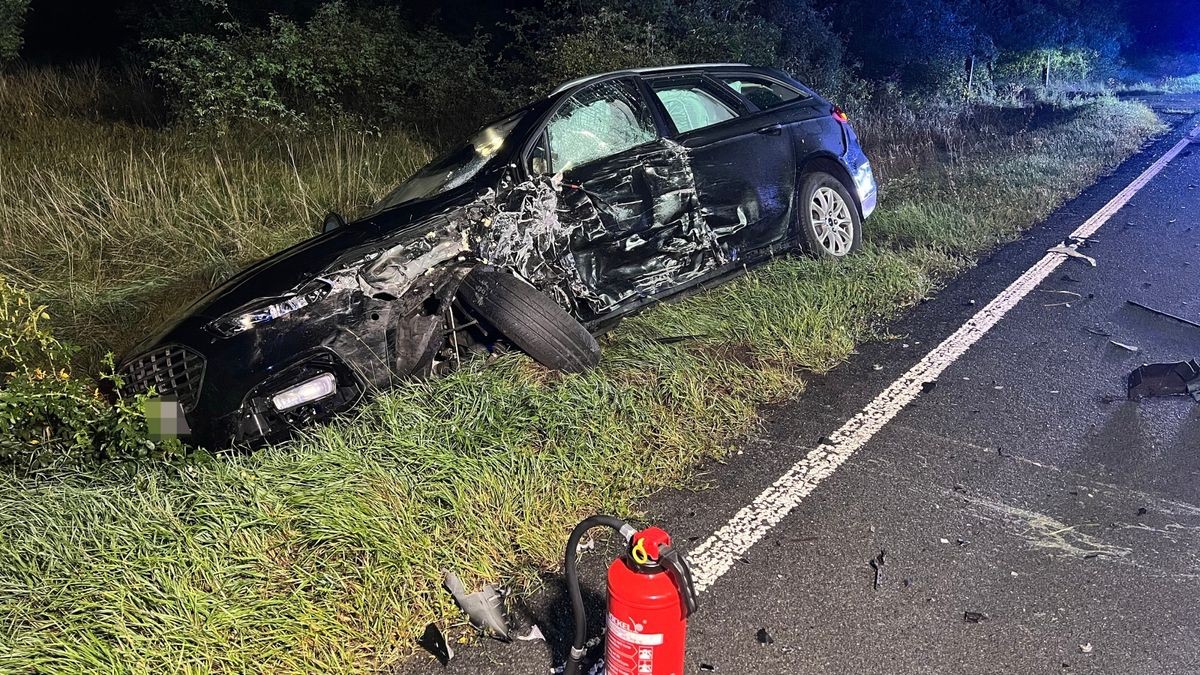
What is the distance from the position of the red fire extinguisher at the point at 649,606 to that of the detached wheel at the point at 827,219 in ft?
13.0

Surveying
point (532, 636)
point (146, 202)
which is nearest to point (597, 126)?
point (532, 636)

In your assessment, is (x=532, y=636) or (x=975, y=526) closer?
(x=532, y=636)

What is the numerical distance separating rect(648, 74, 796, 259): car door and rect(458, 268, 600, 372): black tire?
56.9 inches

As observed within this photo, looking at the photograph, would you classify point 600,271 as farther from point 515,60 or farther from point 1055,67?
point 1055,67

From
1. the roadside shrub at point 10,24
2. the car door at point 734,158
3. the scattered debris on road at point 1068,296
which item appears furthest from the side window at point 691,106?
the roadside shrub at point 10,24

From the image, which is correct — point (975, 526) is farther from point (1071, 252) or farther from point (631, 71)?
point (1071, 252)

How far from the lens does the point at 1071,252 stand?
21.7 ft

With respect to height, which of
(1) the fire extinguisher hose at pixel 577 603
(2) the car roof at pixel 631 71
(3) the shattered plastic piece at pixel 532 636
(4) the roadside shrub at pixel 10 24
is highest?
(4) the roadside shrub at pixel 10 24

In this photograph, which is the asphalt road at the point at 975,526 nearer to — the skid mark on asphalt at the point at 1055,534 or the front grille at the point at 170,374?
the skid mark on asphalt at the point at 1055,534

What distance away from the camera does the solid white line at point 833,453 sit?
310 centimetres

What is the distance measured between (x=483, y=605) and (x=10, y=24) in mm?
10166

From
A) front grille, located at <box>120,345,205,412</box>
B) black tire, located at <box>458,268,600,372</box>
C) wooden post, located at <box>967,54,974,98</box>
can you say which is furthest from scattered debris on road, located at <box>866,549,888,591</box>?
wooden post, located at <box>967,54,974,98</box>

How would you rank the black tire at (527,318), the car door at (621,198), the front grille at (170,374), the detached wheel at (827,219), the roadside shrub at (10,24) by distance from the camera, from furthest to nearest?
the roadside shrub at (10,24), the detached wheel at (827,219), the car door at (621,198), the black tire at (527,318), the front grille at (170,374)

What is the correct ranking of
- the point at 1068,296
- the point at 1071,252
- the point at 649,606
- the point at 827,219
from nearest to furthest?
the point at 649,606 → the point at 1068,296 → the point at 827,219 → the point at 1071,252
